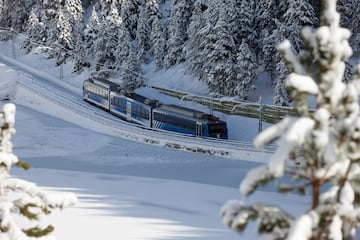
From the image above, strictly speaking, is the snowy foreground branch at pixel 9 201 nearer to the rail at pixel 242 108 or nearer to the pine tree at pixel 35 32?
the rail at pixel 242 108

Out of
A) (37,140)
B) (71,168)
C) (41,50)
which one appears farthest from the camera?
(41,50)

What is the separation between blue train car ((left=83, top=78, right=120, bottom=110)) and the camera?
154ft

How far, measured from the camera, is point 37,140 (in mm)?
41219

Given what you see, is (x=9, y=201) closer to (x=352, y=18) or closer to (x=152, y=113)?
(x=152, y=113)

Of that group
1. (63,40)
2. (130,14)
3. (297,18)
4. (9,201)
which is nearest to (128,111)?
(297,18)

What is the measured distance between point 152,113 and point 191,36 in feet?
36.8

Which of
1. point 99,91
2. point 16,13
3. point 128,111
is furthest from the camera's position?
point 16,13

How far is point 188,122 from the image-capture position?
37.3 metres

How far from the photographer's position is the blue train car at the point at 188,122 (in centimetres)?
3603

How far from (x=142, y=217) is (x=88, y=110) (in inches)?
1074

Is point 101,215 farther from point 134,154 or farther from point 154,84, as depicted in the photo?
point 154,84

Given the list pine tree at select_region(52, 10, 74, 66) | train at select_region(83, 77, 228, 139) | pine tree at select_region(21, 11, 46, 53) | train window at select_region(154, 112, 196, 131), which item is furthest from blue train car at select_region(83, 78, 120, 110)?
pine tree at select_region(21, 11, 46, 53)

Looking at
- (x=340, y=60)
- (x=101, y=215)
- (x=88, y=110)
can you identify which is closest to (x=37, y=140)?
(x=88, y=110)

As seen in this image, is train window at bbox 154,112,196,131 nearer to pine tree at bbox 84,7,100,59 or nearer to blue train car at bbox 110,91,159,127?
blue train car at bbox 110,91,159,127
